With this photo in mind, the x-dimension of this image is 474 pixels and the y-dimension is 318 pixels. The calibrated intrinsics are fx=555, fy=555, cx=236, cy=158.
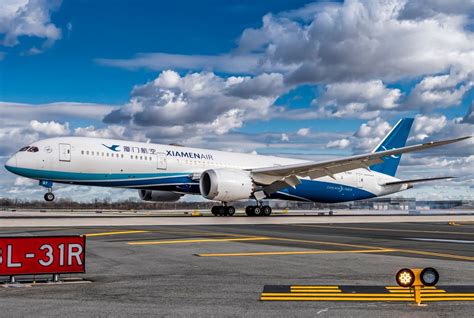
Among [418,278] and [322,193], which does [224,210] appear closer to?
[322,193]

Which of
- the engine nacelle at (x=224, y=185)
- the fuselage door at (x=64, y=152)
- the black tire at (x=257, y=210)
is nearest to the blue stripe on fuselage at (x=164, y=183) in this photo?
the fuselage door at (x=64, y=152)

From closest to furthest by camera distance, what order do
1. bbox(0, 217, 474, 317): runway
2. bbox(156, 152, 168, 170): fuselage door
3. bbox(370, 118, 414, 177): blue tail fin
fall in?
bbox(0, 217, 474, 317): runway < bbox(156, 152, 168, 170): fuselage door < bbox(370, 118, 414, 177): blue tail fin

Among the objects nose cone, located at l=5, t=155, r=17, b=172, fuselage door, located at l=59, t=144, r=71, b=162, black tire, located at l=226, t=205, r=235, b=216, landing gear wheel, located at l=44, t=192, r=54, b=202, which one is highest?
fuselage door, located at l=59, t=144, r=71, b=162

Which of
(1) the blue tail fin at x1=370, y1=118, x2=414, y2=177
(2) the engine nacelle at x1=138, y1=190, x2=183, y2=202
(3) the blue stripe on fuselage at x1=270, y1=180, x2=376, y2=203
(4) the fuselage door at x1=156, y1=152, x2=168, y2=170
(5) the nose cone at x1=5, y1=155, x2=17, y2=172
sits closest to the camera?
(5) the nose cone at x1=5, y1=155, x2=17, y2=172

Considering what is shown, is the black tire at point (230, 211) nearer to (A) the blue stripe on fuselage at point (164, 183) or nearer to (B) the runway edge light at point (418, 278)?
(A) the blue stripe on fuselage at point (164, 183)

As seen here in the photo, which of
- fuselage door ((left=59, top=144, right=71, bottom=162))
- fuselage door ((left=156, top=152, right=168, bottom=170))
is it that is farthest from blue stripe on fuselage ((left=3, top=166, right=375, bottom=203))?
fuselage door ((left=59, top=144, right=71, bottom=162))

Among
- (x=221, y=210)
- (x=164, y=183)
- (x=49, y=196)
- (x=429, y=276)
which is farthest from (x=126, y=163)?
(x=429, y=276)

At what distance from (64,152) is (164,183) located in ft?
21.6

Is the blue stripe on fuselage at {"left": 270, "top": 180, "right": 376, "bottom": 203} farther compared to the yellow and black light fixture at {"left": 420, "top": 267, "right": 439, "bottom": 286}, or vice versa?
the blue stripe on fuselage at {"left": 270, "top": 180, "right": 376, "bottom": 203}

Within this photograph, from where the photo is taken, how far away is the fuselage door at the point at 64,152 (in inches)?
1281

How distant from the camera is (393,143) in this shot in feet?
160

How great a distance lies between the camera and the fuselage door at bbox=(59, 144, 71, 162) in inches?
1281

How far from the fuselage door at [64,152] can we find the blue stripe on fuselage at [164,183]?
827 millimetres

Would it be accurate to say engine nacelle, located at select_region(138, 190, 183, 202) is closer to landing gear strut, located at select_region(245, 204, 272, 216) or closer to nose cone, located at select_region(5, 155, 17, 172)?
landing gear strut, located at select_region(245, 204, 272, 216)
